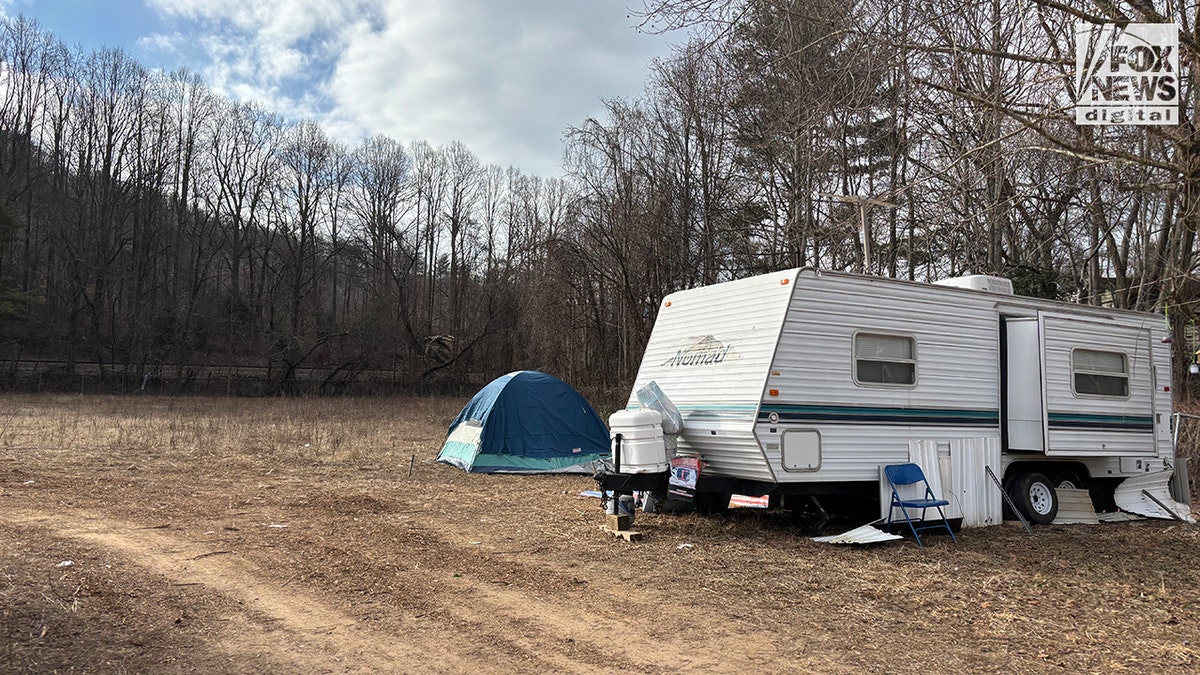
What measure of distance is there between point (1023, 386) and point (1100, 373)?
1251mm

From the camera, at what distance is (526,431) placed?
12.9m

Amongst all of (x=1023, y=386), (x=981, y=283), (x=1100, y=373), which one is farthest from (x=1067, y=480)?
(x=981, y=283)

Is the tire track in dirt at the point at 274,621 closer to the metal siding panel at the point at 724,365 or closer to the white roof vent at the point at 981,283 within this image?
the metal siding panel at the point at 724,365

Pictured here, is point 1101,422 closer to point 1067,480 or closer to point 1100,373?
point 1100,373

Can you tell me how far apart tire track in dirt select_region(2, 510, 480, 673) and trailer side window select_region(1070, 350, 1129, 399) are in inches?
305

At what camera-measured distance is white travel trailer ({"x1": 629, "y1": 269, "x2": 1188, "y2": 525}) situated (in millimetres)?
7484

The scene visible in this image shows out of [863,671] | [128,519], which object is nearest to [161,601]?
[128,519]

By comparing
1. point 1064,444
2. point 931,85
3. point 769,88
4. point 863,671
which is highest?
point 769,88

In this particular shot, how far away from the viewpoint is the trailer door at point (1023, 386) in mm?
8633

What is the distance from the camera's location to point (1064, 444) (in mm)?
8773

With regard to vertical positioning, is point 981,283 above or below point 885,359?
above

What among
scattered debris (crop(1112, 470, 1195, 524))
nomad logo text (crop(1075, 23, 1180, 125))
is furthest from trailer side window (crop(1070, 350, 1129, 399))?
nomad logo text (crop(1075, 23, 1180, 125))

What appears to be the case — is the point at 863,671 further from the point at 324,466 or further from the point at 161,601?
the point at 324,466

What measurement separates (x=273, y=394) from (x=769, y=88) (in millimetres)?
26780
